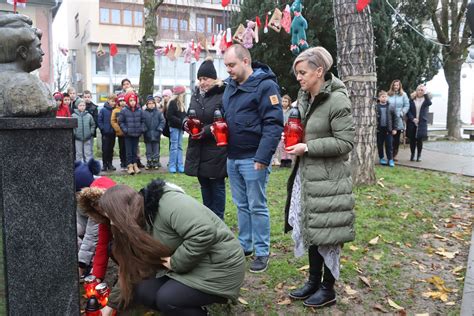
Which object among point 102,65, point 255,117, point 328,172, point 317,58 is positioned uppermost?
point 102,65

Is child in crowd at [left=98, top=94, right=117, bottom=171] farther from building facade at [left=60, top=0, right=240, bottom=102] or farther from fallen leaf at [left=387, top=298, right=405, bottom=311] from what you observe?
building facade at [left=60, top=0, right=240, bottom=102]

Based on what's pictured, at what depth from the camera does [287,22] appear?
10.8 m

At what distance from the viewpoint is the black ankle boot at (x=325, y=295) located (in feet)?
11.4

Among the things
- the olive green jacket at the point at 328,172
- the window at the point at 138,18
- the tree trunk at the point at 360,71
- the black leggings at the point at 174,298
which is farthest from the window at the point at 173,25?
the black leggings at the point at 174,298

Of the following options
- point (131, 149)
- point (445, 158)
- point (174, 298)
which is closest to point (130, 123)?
point (131, 149)

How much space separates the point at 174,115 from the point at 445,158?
683 cm

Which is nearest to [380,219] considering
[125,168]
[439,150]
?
[125,168]

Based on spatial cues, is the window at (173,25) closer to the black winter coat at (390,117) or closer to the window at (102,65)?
the window at (102,65)

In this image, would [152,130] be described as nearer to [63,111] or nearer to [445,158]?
[63,111]

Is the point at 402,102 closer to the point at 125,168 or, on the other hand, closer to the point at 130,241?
the point at 125,168

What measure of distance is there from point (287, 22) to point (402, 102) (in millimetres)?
3033

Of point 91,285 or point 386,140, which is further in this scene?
point 386,140

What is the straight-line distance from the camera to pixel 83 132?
961cm

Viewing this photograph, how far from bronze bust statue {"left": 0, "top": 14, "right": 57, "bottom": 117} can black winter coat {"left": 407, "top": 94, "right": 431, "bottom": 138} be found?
905cm
